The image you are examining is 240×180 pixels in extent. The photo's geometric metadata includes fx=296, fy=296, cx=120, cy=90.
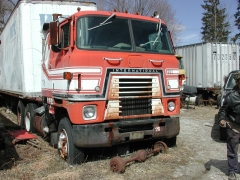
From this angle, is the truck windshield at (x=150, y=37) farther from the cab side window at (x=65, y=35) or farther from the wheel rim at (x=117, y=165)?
the wheel rim at (x=117, y=165)

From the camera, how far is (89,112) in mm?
5262

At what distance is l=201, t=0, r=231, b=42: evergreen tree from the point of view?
132 feet

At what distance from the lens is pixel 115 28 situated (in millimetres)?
5781

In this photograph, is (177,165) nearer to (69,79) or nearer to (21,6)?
(69,79)

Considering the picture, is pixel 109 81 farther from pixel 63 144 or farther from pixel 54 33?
pixel 63 144

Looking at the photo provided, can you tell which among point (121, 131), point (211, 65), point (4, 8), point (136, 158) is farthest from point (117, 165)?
point (4, 8)

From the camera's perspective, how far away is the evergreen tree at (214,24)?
40.4 meters

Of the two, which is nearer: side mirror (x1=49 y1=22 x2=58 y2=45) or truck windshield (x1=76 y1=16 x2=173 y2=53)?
truck windshield (x1=76 y1=16 x2=173 y2=53)

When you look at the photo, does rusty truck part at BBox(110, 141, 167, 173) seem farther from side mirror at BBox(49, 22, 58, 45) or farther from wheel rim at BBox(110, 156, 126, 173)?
side mirror at BBox(49, 22, 58, 45)

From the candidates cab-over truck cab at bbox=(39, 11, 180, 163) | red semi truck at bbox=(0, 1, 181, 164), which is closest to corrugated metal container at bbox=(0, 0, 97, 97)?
red semi truck at bbox=(0, 1, 181, 164)

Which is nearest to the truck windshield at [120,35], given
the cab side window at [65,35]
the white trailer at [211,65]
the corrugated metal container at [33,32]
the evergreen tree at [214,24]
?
the cab side window at [65,35]

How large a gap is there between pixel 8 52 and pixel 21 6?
10.00 feet

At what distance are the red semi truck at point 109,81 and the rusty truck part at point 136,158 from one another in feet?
0.93

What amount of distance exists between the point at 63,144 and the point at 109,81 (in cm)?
162
